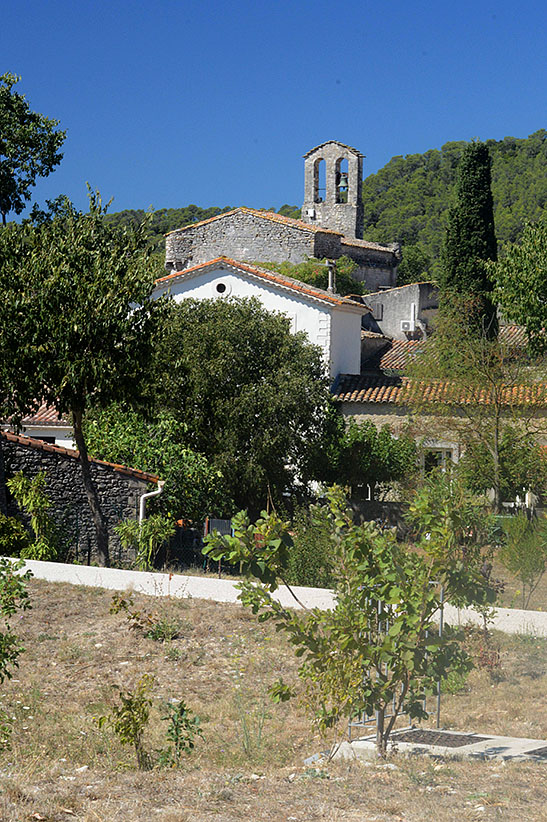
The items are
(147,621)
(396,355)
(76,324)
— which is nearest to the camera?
(147,621)

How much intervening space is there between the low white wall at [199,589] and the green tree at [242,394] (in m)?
7.03

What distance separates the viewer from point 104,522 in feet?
65.1

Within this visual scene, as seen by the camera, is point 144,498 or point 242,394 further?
point 242,394

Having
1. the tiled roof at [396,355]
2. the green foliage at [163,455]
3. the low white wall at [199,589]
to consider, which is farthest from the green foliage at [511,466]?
the low white wall at [199,589]

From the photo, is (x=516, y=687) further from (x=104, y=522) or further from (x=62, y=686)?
(x=104, y=522)

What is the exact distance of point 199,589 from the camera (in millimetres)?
15695

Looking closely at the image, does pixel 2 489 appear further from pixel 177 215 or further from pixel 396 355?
pixel 177 215

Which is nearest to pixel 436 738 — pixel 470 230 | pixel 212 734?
pixel 212 734

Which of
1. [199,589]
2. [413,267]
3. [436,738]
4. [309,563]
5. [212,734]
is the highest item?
[413,267]

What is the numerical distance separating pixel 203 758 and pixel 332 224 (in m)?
57.8

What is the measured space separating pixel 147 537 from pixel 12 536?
290cm

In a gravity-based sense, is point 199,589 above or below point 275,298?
below

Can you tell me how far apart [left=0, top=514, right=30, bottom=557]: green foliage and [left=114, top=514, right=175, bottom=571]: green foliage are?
2112 mm

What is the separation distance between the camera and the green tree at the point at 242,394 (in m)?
23.6
